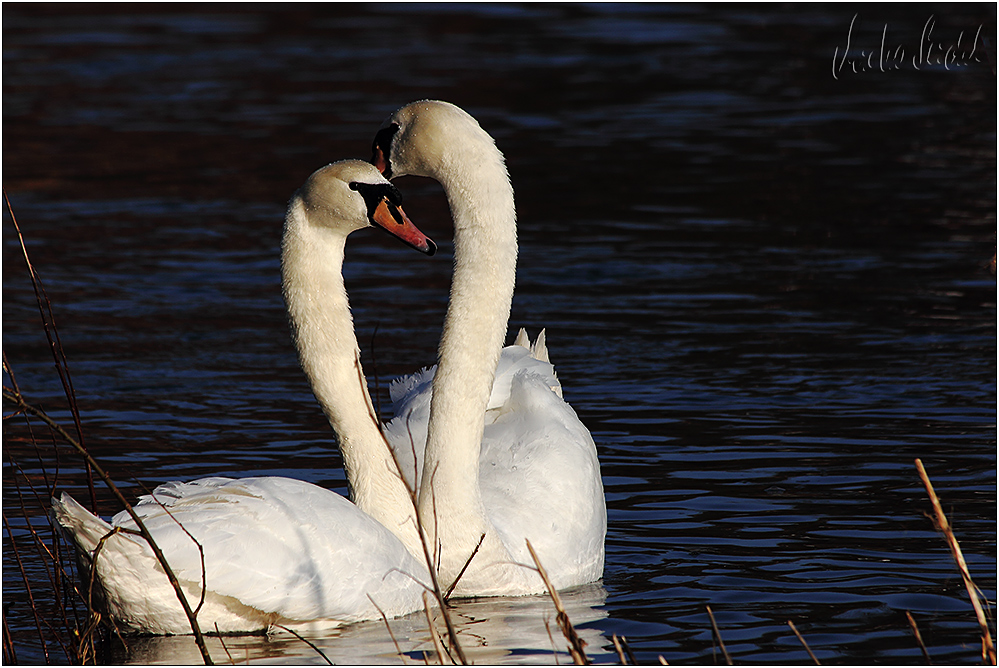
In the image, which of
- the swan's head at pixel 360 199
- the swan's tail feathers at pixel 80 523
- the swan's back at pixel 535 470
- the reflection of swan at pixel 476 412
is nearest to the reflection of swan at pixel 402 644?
the reflection of swan at pixel 476 412

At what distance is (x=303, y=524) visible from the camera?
227 inches

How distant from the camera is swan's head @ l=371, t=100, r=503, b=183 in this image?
631cm

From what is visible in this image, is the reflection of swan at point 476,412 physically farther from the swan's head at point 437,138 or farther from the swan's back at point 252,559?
the swan's back at point 252,559

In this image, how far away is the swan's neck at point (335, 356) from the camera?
249 inches

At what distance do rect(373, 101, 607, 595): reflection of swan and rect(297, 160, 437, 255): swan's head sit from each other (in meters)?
0.26

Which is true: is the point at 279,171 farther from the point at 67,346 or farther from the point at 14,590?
the point at 14,590

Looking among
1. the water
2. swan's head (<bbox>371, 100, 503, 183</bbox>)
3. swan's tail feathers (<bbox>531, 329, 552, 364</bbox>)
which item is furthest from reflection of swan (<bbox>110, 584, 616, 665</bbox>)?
swan's tail feathers (<bbox>531, 329, 552, 364</bbox>)

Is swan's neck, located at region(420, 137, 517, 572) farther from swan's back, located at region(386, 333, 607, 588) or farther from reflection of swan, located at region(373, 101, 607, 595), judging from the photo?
swan's back, located at region(386, 333, 607, 588)

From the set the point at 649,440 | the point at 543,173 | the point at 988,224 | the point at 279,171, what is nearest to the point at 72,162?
the point at 279,171

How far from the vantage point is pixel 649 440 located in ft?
29.1

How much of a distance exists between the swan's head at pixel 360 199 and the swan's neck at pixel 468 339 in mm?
275

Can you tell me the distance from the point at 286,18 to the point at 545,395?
73.3 ft

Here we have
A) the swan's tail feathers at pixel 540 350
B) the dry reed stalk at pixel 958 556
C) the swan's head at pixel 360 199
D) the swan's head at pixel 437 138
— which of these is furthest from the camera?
the swan's tail feathers at pixel 540 350

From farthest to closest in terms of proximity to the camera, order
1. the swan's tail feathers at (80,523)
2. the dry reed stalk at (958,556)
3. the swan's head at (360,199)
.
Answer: the swan's head at (360,199), the swan's tail feathers at (80,523), the dry reed stalk at (958,556)
